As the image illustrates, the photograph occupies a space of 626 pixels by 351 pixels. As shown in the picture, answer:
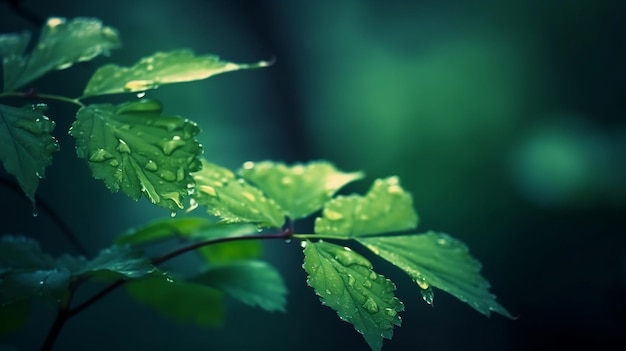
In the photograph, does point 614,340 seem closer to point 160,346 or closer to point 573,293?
point 573,293

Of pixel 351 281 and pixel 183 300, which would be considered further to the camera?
pixel 183 300

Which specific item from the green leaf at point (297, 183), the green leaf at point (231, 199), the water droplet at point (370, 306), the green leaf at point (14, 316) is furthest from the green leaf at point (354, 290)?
the green leaf at point (14, 316)

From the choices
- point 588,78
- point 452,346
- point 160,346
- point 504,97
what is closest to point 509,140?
point 504,97

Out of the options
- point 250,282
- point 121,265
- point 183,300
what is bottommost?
point 183,300

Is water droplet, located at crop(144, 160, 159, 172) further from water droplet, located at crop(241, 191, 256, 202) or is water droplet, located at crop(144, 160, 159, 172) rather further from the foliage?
water droplet, located at crop(241, 191, 256, 202)

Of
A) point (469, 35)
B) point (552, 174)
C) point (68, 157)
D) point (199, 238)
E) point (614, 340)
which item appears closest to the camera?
point (199, 238)

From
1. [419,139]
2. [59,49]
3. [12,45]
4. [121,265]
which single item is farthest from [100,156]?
[419,139]

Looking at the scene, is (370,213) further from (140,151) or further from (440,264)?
(140,151)
